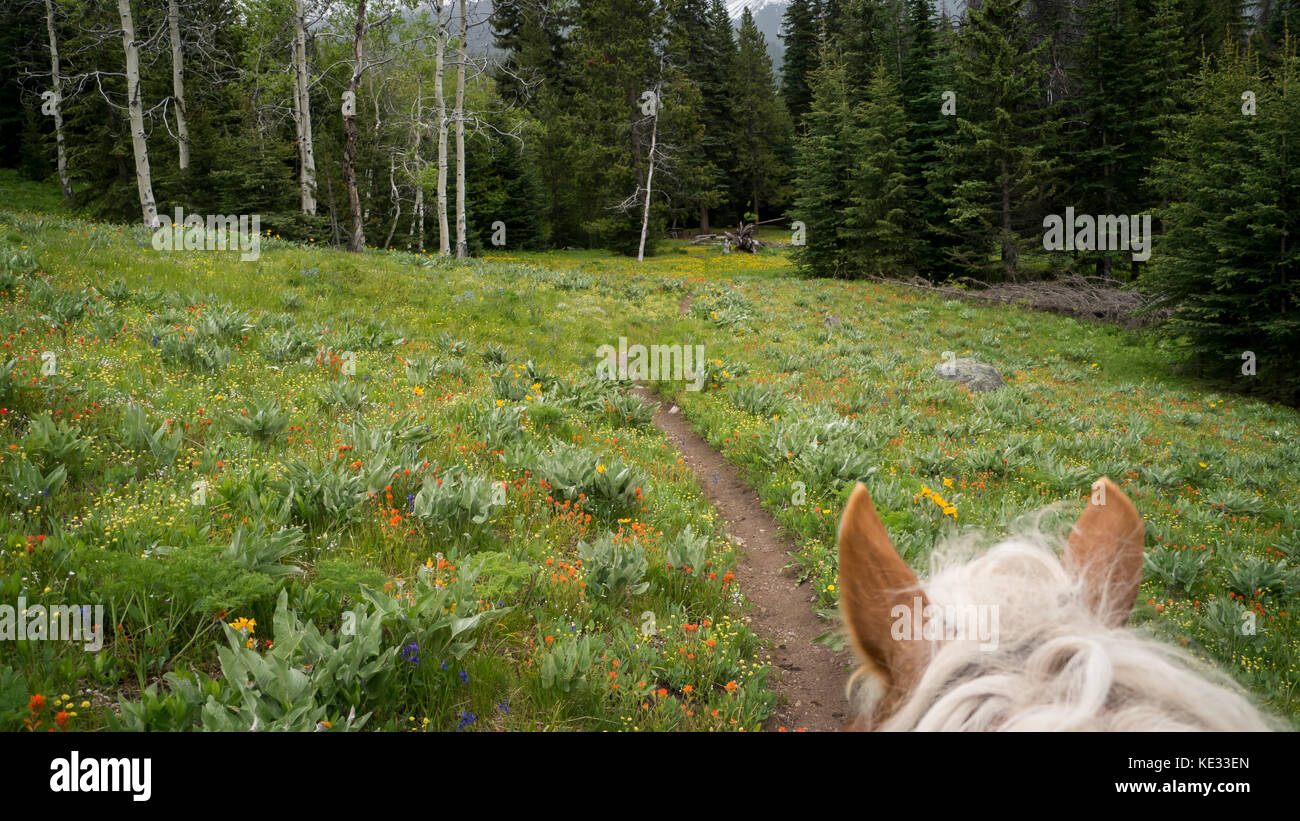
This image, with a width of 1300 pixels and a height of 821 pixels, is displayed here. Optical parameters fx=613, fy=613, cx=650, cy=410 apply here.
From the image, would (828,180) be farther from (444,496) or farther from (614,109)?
(444,496)

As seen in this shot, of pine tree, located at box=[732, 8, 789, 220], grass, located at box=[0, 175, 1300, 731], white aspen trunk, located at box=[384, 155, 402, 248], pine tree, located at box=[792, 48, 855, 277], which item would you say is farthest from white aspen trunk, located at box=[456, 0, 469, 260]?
pine tree, located at box=[732, 8, 789, 220]

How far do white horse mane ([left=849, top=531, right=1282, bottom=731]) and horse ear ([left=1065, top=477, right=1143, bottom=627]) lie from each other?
0.08m

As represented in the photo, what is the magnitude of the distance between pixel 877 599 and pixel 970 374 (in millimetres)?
16215

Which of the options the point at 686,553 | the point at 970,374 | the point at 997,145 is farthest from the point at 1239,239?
the point at 686,553

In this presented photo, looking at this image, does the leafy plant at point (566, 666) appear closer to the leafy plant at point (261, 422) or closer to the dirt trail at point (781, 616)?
the dirt trail at point (781, 616)

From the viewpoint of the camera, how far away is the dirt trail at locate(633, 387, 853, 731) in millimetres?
3879

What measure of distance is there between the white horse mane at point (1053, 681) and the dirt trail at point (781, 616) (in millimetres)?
2517

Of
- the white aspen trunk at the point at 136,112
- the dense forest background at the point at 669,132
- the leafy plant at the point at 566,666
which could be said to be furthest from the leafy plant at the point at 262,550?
the white aspen trunk at the point at 136,112

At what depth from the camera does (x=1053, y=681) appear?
1078 mm

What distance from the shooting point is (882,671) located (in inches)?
50.3

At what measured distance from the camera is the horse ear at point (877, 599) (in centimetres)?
121

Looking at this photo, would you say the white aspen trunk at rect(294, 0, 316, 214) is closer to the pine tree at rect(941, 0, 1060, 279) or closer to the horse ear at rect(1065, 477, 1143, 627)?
the horse ear at rect(1065, 477, 1143, 627)
